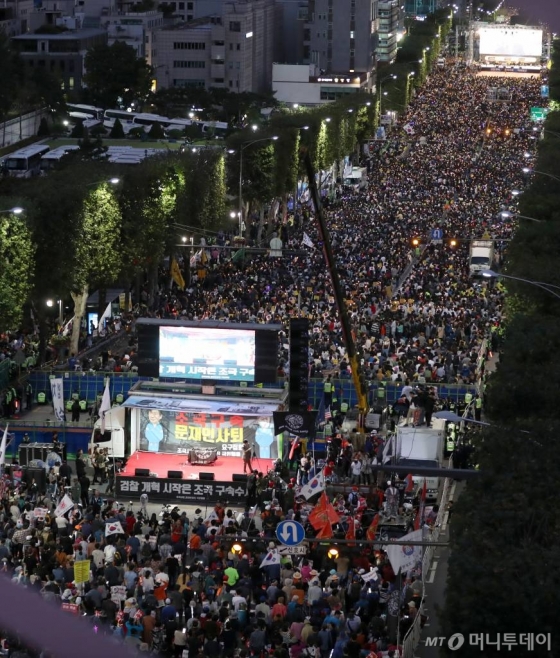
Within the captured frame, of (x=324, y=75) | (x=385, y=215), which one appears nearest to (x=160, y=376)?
(x=385, y=215)

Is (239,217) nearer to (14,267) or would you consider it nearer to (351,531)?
(14,267)

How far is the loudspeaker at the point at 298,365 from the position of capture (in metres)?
41.5

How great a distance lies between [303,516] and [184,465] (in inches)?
314

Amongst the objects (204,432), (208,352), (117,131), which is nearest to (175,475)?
(204,432)

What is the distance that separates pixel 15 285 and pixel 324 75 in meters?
139

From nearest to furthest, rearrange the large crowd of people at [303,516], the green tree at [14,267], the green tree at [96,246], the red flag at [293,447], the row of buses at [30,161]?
the large crowd of people at [303,516], the red flag at [293,447], the green tree at [14,267], the green tree at [96,246], the row of buses at [30,161]

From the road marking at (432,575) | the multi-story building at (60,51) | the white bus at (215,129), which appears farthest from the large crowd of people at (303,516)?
the multi-story building at (60,51)

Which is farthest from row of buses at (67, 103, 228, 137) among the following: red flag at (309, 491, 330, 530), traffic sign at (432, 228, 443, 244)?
red flag at (309, 491, 330, 530)

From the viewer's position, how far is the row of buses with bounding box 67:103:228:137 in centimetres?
12950

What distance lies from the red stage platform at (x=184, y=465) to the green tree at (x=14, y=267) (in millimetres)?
11084

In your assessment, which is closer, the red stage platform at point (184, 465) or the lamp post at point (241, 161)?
the red stage platform at point (184, 465)

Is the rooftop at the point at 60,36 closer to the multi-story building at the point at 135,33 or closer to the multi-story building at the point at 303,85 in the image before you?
the multi-story building at the point at 135,33

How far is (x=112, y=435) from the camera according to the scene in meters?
42.6

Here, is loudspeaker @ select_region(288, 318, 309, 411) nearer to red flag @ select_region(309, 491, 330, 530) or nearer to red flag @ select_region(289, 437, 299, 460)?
red flag @ select_region(289, 437, 299, 460)
